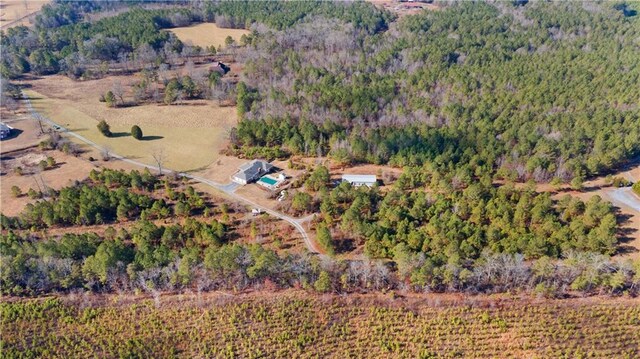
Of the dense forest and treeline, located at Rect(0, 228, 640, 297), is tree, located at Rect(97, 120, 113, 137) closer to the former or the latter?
the dense forest

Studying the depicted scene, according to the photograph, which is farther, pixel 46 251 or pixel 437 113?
pixel 437 113

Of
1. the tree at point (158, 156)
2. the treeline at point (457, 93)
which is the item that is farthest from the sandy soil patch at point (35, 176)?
the treeline at point (457, 93)

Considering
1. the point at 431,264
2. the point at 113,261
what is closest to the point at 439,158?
the point at 431,264

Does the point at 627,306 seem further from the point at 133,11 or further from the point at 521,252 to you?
the point at 133,11

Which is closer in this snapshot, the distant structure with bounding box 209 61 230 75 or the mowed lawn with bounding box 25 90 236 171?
the mowed lawn with bounding box 25 90 236 171

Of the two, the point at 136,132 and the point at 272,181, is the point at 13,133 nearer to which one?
the point at 136,132

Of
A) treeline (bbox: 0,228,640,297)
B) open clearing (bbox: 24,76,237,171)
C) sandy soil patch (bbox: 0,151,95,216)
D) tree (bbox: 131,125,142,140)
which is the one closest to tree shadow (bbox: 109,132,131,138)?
open clearing (bbox: 24,76,237,171)

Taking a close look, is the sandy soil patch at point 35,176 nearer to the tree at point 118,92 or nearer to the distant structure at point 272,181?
the tree at point 118,92
